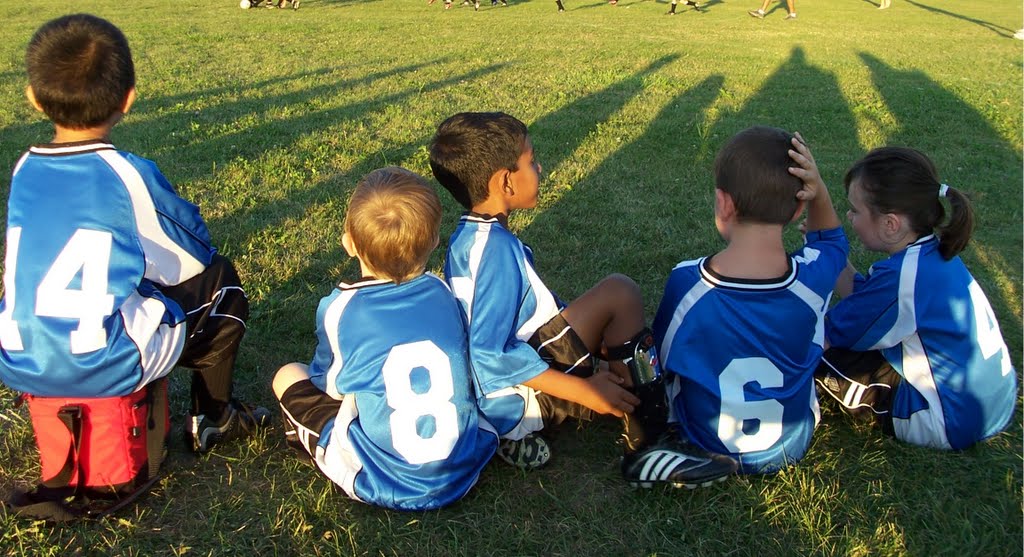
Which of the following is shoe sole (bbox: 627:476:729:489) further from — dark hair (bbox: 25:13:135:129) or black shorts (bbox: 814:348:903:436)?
dark hair (bbox: 25:13:135:129)

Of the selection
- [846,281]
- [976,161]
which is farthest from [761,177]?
[976,161]

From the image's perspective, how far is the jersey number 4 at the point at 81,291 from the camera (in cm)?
222

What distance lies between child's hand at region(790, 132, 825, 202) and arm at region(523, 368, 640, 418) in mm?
880

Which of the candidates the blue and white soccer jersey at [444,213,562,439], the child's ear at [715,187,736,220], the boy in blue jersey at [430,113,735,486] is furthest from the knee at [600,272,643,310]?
the child's ear at [715,187,736,220]

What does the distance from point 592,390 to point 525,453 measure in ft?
1.06

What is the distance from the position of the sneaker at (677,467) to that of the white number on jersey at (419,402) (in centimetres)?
62

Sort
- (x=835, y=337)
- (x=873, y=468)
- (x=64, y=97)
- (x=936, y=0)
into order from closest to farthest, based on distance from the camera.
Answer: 1. (x=64, y=97)
2. (x=873, y=468)
3. (x=835, y=337)
4. (x=936, y=0)

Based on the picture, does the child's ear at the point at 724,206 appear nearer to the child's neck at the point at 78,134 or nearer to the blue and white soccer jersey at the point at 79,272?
the blue and white soccer jersey at the point at 79,272

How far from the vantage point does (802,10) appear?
821 inches

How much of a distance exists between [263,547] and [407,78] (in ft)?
25.2

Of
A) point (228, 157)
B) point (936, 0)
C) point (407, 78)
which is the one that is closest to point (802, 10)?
point (936, 0)

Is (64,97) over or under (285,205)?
over

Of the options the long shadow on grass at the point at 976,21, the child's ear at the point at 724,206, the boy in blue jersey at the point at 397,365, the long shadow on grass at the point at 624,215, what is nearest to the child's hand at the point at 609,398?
the boy in blue jersey at the point at 397,365

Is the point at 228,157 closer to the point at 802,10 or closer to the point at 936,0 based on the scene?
the point at 802,10
